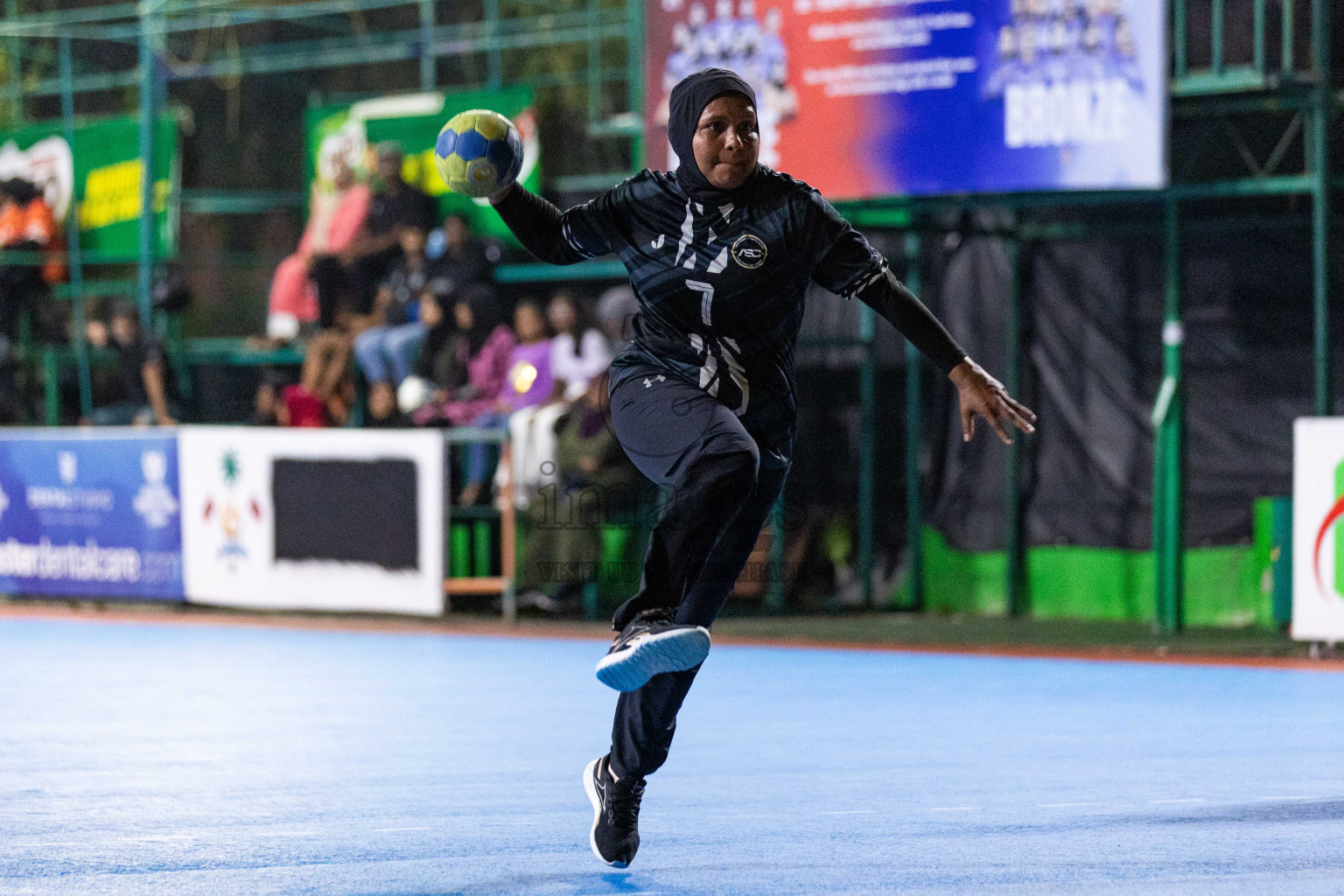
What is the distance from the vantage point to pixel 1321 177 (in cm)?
1224

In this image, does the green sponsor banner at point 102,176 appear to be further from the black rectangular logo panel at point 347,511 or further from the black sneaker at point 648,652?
the black sneaker at point 648,652

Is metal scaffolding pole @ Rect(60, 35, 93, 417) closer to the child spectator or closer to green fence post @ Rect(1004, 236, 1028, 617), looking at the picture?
the child spectator

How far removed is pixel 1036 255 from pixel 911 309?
9879mm

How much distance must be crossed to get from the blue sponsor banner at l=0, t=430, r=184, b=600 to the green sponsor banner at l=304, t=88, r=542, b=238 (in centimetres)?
342

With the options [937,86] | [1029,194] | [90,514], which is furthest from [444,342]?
[1029,194]

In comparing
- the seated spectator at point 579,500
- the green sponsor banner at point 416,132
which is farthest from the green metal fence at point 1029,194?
the seated spectator at point 579,500

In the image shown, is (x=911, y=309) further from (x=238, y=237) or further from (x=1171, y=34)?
(x=238, y=237)

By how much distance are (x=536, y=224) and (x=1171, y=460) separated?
8824 mm

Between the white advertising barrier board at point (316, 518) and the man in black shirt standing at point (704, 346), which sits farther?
the white advertising barrier board at point (316, 518)

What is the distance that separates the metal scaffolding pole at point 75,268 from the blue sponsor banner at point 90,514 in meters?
2.20

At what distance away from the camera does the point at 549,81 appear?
18562 mm

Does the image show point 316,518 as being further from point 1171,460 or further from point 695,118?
point 695,118

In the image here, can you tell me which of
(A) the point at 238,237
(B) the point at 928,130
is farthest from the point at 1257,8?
(A) the point at 238,237

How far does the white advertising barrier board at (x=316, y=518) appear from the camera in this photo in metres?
14.0
